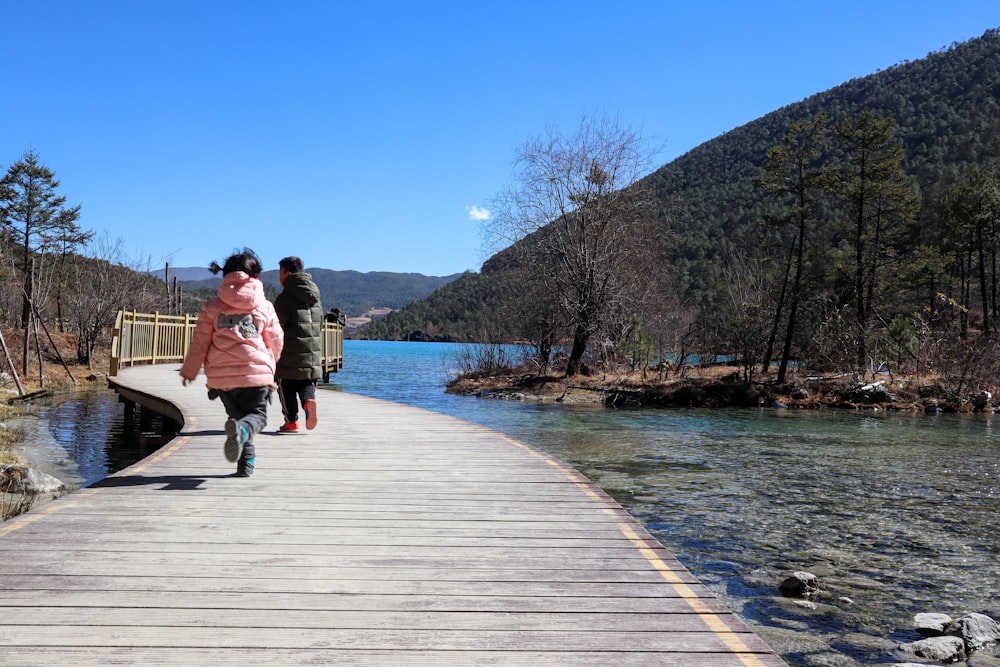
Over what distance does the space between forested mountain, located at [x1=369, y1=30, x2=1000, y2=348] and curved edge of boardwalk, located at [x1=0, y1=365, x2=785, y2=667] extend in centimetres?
5915

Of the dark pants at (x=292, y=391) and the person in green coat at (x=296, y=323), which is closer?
the person in green coat at (x=296, y=323)

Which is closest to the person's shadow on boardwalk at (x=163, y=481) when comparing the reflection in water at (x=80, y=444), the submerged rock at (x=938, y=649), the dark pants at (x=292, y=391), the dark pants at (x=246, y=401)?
the dark pants at (x=246, y=401)

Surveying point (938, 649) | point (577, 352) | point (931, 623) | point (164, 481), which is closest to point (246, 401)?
point (164, 481)

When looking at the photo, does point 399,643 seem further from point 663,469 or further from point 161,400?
point 161,400

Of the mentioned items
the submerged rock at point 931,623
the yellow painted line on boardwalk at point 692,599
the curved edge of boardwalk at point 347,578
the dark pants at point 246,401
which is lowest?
the submerged rock at point 931,623

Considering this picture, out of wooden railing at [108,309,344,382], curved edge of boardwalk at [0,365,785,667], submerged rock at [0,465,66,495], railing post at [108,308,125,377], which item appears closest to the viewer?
curved edge of boardwalk at [0,365,785,667]

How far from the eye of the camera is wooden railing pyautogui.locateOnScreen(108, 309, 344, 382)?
64.5ft

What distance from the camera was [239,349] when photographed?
229 inches

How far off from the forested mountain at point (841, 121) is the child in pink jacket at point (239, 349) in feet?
193

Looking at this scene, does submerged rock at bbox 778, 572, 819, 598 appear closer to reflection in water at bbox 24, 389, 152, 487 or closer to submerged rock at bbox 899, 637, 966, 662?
submerged rock at bbox 899, 637, 966, 662

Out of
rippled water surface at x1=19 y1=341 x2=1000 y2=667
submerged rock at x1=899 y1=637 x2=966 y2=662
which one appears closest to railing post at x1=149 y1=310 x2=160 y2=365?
rippled water surface at x1=19 y1=341 x2=1000 y2=667

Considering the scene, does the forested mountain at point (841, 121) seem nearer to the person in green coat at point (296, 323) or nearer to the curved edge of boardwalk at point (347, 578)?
the person in green coat at point (296, 323)

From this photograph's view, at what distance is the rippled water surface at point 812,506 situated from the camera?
568 cm

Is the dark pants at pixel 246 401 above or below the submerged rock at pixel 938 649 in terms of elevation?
above
